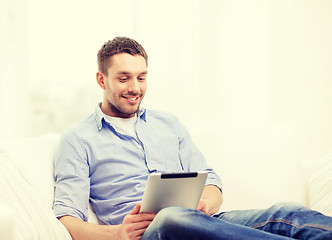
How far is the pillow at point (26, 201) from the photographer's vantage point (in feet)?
4.41

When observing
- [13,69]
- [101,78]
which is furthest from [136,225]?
[13,69]

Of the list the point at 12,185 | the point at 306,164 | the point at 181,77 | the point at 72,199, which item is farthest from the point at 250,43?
the point at 12,185

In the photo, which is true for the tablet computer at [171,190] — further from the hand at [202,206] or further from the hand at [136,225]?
the hand at [202,206]

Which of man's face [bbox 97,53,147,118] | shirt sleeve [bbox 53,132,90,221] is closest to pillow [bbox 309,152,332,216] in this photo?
man's face [bbox 97,53,147,118]

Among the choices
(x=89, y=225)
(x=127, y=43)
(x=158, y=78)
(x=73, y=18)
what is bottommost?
(x=89, y=225)

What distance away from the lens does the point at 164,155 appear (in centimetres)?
194

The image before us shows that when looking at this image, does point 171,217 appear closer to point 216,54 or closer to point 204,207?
point 204,207

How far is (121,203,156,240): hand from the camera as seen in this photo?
144cm

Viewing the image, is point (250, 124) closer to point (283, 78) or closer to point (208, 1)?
point (283, 78)

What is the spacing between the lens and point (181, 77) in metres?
2.86

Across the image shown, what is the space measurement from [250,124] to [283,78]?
1.19 ft

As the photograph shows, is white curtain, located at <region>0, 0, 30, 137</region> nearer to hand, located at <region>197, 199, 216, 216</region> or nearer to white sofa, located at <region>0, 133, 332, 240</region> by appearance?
white sofa, located at <region>0, 133, 332, 240</region>

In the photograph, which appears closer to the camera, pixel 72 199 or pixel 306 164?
pixel 72 199

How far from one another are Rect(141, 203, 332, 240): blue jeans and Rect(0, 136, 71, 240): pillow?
294mm
